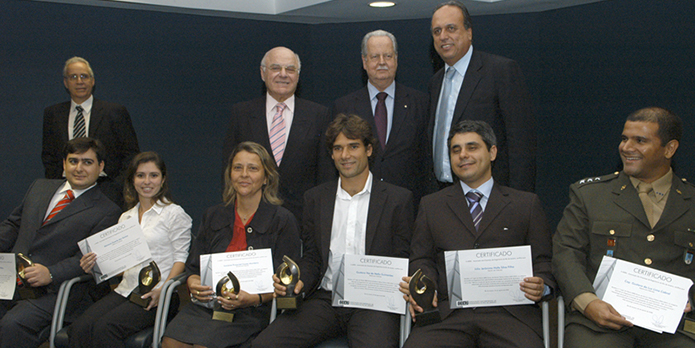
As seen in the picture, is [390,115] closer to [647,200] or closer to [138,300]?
[647,200]

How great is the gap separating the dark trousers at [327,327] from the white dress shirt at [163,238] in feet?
3.18

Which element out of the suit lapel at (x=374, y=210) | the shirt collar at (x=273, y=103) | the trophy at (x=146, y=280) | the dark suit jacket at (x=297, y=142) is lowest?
the trophy at (x=146, y=280)

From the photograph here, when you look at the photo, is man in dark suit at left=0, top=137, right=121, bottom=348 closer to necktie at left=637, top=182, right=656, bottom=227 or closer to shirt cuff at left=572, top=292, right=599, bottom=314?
shirt cuff at left=572, top=292, right=599, bottom=314

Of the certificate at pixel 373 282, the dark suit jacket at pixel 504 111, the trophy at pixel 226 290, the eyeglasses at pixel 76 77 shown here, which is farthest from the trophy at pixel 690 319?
the eyeglasses at pixel 76 77

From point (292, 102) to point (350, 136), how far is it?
98 centimetres

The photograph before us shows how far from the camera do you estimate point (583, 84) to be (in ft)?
18.8

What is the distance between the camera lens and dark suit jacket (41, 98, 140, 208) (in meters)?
4.93

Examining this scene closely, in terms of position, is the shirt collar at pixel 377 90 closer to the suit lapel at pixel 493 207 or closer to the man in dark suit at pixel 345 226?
the man in dark suit at pixel 345 226

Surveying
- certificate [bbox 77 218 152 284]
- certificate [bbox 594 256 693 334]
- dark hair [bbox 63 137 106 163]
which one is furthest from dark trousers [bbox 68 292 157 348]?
certificate [bbox 594 256 693 334]

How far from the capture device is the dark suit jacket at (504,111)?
3646 millimetres

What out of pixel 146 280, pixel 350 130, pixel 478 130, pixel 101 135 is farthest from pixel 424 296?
pixel 101 135

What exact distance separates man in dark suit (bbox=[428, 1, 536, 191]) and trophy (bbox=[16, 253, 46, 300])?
2.63m

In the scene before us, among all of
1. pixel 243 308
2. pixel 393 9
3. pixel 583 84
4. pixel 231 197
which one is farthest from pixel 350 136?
pixel 583 84

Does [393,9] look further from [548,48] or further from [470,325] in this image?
[470,325]
